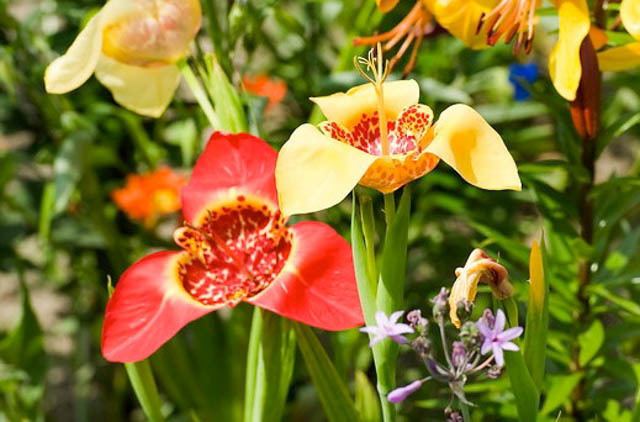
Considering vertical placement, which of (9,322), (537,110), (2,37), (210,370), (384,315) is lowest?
(9,322)

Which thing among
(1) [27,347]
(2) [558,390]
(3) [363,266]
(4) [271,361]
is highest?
(3) [363,266]

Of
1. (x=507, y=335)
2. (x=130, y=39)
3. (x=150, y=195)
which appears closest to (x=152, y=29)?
(x=130, y=39)

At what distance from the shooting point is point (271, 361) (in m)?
0.77

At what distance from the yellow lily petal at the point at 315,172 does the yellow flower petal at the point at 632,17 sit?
19 centimetres

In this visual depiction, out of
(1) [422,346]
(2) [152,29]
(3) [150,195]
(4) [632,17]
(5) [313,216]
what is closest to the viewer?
(1) [422,346]

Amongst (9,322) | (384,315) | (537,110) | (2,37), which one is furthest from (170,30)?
(9,322)

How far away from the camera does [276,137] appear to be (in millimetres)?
1303

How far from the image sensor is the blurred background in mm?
938

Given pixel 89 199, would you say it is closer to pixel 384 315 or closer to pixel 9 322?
Answer: pixel 9 322

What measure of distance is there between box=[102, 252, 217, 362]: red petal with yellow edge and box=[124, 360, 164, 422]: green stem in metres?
0.02

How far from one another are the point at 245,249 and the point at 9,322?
987 mm

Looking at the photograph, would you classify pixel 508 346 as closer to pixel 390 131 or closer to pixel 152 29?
pixel 390 131

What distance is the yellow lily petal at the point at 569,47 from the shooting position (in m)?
0.74

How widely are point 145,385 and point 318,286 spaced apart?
126 mm
